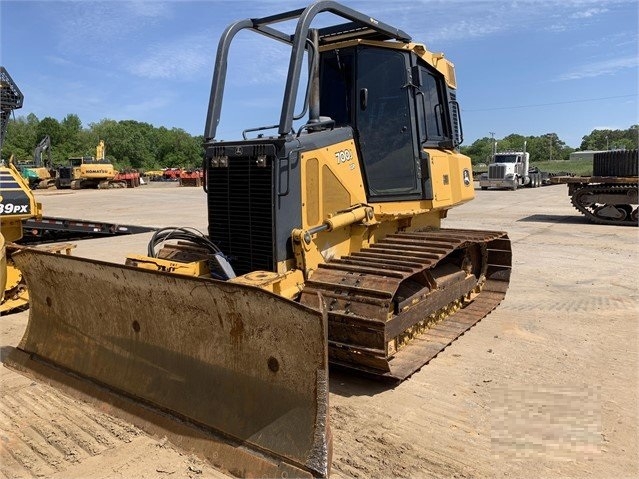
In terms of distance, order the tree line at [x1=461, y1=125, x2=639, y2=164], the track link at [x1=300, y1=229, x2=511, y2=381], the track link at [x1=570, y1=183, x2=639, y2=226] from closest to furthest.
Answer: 1. the track link at [x1=300, y1=229, x2=511, y2=381]
2. the track link at [x1=570, y1=183, x2=639, y2=226]
3. the tree line at [x1=461, y1=125, x2=639, y2=164]

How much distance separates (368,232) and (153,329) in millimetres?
2384

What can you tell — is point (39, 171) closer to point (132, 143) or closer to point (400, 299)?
point (400, 299)

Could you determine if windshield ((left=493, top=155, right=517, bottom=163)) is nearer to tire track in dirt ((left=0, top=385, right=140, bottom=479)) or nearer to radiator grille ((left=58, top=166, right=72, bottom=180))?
radiator grille ((left=58, top=166, right=72, bottom=180))

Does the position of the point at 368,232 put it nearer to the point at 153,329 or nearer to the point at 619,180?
the point at 153,329

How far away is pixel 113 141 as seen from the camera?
81.1 m

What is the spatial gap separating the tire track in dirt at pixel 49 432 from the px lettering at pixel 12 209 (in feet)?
12.0

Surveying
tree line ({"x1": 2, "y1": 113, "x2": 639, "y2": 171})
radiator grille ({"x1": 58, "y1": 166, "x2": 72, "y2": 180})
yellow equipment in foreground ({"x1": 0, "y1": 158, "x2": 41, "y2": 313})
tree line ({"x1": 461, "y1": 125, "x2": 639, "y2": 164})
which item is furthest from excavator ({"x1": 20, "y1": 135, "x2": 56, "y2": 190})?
tree line ({"x1": 461, "y1": 125, "x2": 639, "y2": 164})

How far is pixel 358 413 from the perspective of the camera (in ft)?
12.2

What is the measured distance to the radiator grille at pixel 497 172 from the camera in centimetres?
3184

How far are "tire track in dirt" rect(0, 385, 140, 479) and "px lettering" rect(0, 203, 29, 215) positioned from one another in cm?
366

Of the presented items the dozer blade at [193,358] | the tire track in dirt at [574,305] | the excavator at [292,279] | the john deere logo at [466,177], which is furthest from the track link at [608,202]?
the dozer blade at [193,358]

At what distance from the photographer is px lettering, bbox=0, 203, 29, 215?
22.7 feet

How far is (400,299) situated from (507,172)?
2960 centimetres

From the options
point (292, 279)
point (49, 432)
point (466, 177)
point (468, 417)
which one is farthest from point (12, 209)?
point (468, 417)
